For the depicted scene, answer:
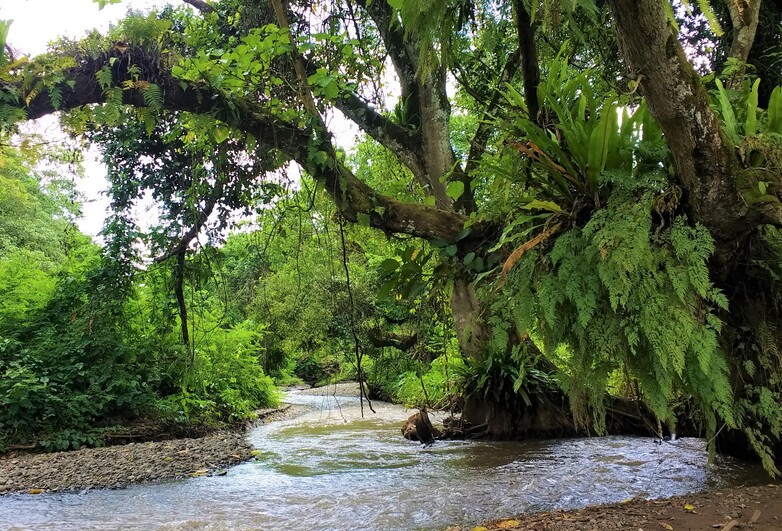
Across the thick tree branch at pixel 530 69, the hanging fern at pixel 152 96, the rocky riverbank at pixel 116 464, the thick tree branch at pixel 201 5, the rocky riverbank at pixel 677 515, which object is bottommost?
the rocky riverbank at pixel 677 515

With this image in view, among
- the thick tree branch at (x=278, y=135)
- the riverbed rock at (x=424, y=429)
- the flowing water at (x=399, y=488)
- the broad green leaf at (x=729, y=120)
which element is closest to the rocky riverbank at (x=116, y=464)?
the flowing water at (x=399, y=488)

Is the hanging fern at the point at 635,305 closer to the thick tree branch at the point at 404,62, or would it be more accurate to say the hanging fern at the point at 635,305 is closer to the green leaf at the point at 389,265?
the green leaf at the point at 389,265

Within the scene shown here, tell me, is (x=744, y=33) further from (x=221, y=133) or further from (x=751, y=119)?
(x=221, y=133)

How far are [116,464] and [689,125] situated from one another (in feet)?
21.0

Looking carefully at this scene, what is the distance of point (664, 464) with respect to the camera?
15.4ft

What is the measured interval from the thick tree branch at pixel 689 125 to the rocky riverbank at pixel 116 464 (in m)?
5.26

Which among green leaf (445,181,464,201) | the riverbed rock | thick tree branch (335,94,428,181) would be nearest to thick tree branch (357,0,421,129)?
thick tree branch (335,94,428,181)

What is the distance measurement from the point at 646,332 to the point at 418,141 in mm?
4808

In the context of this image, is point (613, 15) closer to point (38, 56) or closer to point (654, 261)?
point (654, 261)

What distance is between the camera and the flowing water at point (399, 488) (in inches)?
149

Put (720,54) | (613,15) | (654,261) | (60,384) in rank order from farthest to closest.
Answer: (60,384)
(720,54)
(654,261)
(613,15)

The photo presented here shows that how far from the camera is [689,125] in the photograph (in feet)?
8.43

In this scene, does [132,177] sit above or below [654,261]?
above

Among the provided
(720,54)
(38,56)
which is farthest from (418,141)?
(38,56)
